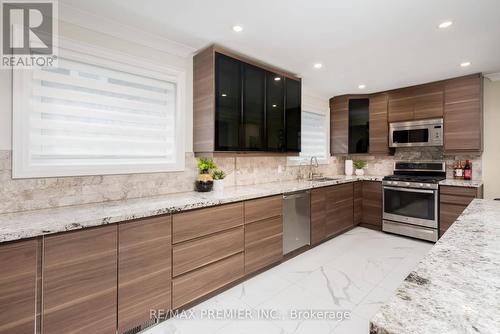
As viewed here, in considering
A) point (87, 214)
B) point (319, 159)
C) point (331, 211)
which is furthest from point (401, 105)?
point (87, 214)

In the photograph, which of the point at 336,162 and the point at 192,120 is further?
the point at 336,162

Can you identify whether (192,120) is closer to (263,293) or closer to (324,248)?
(263,293)

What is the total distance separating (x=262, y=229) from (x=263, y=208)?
0.73 feet

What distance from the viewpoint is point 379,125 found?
4344 mm

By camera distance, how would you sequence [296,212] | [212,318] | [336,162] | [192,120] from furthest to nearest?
[336,162] → [296,212] → [192,120] → [212,318]

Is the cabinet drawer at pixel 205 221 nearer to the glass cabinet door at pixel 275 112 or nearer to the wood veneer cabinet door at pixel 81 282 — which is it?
the wood veneer cabinet door at pixel 81 282

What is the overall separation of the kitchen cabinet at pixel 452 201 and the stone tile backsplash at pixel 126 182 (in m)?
0.72

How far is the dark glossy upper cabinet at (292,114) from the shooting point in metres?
3.29

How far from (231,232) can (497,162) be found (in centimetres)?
400

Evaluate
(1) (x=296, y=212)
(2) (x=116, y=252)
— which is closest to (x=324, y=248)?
(1) (x=296, y=212)

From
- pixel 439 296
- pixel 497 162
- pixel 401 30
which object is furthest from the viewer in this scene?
pixel 497 162

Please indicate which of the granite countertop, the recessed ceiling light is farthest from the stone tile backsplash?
the recessed ceiling light

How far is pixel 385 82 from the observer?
12.6ft

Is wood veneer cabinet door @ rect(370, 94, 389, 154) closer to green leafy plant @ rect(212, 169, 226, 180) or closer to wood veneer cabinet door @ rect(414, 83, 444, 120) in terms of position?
wood veneer cabinet door @ rect(414, 83, 444, 120)
